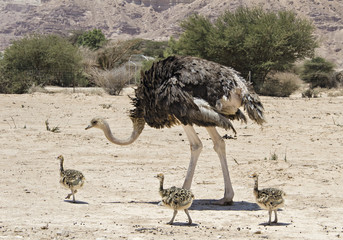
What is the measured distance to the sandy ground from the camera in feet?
19.5

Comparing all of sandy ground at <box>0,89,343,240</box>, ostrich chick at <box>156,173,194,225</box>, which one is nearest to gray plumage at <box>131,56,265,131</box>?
sandy ground at <box>0,89,343,240</box>

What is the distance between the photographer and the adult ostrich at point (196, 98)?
7.42 meters

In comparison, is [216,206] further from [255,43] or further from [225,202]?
[255,43]

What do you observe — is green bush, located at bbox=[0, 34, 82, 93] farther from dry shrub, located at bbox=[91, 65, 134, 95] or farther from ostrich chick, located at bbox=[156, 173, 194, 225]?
ostrich chick, located at bbox=[156, 173, 194, 225]

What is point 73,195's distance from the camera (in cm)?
739

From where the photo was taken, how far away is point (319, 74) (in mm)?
39594

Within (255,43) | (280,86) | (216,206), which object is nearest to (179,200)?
(216,206)

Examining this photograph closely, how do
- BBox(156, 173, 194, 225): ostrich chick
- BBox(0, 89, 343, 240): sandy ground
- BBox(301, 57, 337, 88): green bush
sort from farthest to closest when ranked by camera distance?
BBox(301, 57, 337, 88): green bush → BBox(156, 173, 194, 225): ostrich chick → BBox(0, 89, 343, 240): sandy ground

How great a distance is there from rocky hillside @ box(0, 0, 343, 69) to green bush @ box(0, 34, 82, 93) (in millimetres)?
77899

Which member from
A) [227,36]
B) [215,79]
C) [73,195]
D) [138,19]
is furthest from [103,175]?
[138,19]

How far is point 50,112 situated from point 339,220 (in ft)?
43.1

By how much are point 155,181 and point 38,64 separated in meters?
21.3

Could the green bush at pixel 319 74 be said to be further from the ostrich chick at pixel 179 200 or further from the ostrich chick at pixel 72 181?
the ostrich chick at pixel 179 200

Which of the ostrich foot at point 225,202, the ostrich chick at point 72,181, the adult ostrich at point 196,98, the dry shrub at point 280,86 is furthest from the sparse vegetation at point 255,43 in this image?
the ostrich chick at point 72,181
